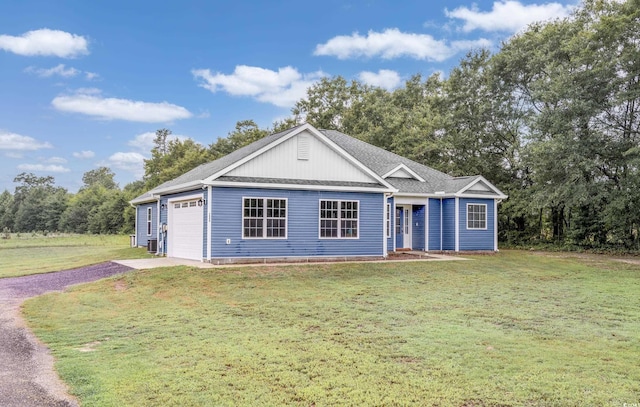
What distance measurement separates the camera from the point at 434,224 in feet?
72.2

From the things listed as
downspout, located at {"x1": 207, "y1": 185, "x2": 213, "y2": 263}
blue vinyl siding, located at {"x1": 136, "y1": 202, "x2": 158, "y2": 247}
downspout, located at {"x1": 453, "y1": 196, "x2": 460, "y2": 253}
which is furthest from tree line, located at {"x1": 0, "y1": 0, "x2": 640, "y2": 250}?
blue vinyl siding, located at {"x1": 136, "y1": 202, "x2": 158, "y2": 247}

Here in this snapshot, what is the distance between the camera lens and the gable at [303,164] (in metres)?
16.5

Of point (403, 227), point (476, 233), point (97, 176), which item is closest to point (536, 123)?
point (476, 233)

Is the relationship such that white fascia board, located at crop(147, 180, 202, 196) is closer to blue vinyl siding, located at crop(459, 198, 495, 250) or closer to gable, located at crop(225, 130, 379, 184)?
gable, located at crop(225, 130, 379, 184)

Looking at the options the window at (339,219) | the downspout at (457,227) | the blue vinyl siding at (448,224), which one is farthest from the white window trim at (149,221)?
the downspout at (457,227)

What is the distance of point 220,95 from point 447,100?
14983 mm

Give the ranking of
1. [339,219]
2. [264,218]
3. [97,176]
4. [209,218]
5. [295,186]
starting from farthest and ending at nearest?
1. [97,176]
2. [339,219]
3. [295,186]
4. [264,218]
5. [209,218]

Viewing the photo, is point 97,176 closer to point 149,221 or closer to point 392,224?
point 149,221

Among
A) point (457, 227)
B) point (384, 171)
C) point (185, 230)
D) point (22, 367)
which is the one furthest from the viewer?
point (384, 171)

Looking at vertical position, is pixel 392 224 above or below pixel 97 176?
below

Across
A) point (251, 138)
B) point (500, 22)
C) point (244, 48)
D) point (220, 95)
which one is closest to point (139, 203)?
point (220, 95)

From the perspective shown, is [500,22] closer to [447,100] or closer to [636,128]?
[447,100]

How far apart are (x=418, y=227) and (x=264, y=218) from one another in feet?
29.2

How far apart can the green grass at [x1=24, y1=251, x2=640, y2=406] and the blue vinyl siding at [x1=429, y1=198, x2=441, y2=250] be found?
329 inches
